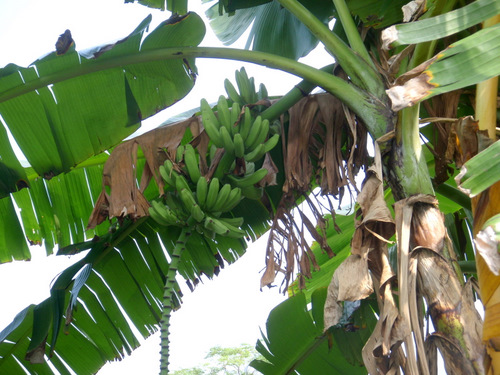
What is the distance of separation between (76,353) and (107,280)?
0.30 metres

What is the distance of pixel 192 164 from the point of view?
128 centimetres

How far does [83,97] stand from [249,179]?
0.66m

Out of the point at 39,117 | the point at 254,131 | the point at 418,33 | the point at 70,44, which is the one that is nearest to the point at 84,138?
the point at 39,117

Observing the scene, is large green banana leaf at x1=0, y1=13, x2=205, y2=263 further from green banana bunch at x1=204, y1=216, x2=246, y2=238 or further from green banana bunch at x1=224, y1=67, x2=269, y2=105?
green banana bunch at x1=204, y1=216, x2=246, y2=238

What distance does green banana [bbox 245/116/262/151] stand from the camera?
1316mm

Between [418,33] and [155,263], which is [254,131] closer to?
[418,33]

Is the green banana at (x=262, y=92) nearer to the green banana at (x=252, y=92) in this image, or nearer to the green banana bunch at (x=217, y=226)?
the green banana at (x=252, y=92)

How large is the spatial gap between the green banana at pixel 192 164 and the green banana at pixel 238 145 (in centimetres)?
11

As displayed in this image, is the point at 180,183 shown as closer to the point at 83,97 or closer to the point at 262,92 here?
the point at 262,92

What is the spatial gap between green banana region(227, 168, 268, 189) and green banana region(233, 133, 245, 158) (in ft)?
0.20

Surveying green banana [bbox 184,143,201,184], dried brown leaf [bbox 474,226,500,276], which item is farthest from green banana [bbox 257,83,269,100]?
dried brown leaf [bbox 474,226,500,276]

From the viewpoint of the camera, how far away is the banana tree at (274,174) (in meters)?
0.94

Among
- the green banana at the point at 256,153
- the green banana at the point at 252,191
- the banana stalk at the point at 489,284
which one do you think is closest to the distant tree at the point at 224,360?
the green banana at the point at 252,191

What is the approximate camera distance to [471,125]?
3.33 feet
